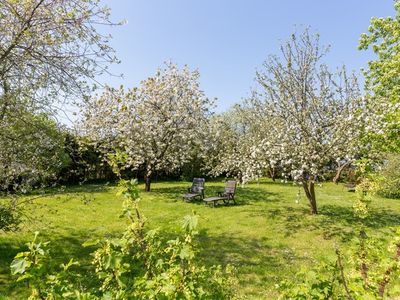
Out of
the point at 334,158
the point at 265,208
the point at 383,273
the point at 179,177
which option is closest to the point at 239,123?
the point at 179,177

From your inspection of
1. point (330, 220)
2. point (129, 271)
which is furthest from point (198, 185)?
point (129, 271)

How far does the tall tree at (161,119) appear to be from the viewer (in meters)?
19.1

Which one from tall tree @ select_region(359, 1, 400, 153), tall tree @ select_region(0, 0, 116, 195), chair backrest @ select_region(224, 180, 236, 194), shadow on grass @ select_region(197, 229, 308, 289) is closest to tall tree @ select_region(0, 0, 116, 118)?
tall tree @ select_region(0, 0, 116, 195)

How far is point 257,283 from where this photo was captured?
689 cm

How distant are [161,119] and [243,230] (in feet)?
33.5

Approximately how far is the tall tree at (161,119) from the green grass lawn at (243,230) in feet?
11.4

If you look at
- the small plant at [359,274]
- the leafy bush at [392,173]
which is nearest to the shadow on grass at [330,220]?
the leafy bush at [392,173]

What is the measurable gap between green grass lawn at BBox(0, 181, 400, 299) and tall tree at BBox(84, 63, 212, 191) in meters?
3.47

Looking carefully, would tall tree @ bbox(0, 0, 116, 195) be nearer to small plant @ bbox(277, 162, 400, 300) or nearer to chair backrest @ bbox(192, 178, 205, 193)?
small plant @ bbox(277, 162, 400, 300)

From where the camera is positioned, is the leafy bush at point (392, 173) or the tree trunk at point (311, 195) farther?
the leafy bush at point (392, 173)

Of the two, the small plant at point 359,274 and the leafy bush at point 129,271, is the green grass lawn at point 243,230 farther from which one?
the small plant at point 359,274

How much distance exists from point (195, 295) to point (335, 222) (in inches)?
421

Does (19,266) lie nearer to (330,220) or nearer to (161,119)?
(330,220)

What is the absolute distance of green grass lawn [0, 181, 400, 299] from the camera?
25.1ft
